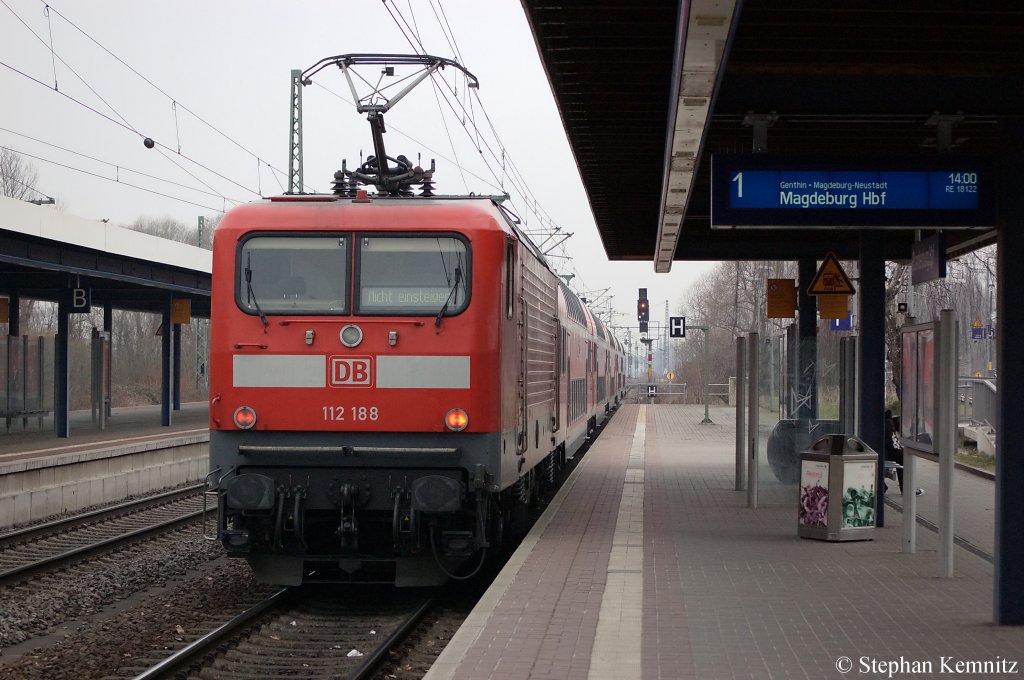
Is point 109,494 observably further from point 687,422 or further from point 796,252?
point 687,422

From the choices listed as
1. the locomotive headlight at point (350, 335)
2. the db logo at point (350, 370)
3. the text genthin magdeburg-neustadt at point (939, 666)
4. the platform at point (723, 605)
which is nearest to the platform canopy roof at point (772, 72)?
the locomotive headlight at point (350, 335)

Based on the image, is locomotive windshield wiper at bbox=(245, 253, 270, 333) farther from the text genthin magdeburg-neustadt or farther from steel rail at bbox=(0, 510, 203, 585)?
the text genthin magdeburg-neustadt

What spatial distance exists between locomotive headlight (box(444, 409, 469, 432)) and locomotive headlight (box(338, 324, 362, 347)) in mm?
907

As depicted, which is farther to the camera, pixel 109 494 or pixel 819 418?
pixel 109 494

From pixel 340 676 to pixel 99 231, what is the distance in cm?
1659

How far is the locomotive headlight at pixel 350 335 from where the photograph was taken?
28.6 ft

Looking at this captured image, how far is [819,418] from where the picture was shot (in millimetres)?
13375

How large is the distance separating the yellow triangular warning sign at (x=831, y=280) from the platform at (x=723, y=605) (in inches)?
100

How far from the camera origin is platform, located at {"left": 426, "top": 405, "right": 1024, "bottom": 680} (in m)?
6.12

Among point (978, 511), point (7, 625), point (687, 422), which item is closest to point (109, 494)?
point (7, 625)

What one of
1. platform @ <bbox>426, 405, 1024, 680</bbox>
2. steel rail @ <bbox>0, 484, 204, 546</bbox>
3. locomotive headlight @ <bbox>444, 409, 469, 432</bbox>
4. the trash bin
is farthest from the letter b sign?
the trash bin

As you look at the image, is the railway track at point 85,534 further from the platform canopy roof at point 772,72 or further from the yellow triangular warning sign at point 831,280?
the yellow triangular warning sign at point 831,280

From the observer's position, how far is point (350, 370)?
28.5 ft

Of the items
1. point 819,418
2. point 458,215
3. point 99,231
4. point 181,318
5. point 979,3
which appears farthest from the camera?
point 181,318
